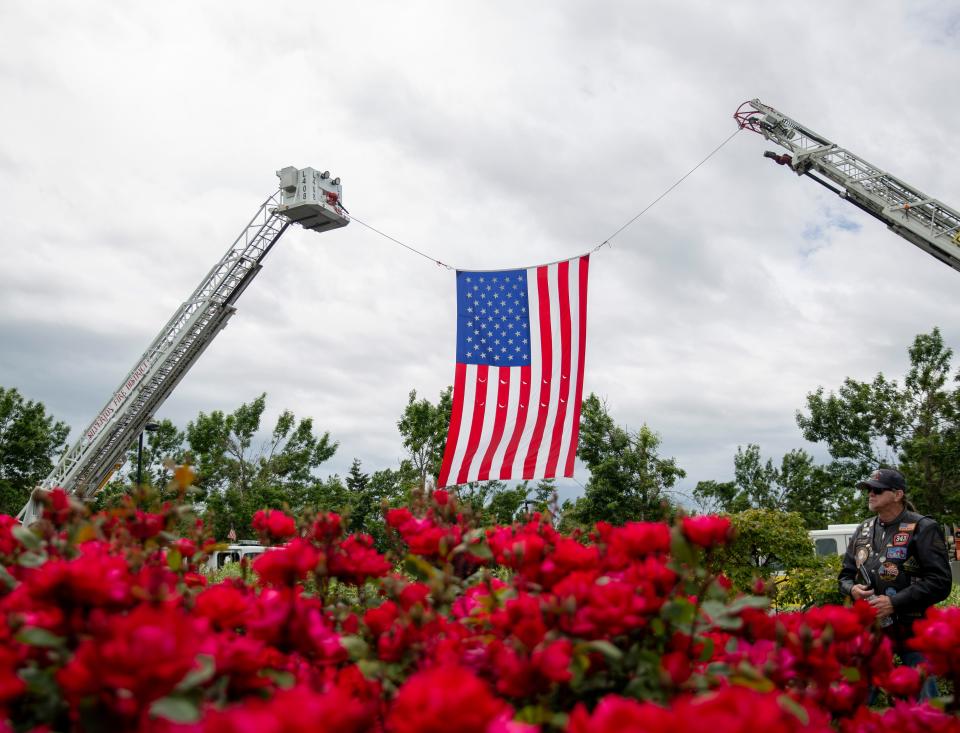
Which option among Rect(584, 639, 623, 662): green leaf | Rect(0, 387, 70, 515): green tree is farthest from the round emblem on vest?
Rect(0, 387, 70, 515): green tree

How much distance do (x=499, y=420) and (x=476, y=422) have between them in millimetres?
225

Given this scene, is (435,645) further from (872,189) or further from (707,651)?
(872,189)

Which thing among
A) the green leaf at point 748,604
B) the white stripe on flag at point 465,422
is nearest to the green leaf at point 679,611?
the green leaf at point 748,604

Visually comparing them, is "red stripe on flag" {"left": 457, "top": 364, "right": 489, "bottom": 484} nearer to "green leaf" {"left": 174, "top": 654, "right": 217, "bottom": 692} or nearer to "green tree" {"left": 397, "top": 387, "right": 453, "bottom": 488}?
"green leaf" {"left": 174, "top": 654, "right": 217, "bottom": 692}

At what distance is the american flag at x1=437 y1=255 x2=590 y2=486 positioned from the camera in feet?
23.0

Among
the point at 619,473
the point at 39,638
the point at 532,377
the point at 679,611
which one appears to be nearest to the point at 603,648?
the point at 679,611

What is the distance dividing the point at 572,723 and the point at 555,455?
599 cm

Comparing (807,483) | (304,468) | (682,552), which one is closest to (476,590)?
(682,552)

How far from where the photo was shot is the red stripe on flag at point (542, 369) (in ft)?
23.1

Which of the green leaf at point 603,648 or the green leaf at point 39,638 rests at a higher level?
the green leaf at point 603,648

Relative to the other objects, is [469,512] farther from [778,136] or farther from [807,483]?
[807,483]

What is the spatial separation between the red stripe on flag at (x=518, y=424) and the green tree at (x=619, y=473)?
18253 mm

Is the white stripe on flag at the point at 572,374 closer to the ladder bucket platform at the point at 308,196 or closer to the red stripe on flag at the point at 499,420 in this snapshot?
the red stripe on flag at the point at 499,420

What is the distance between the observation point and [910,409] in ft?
83.3
